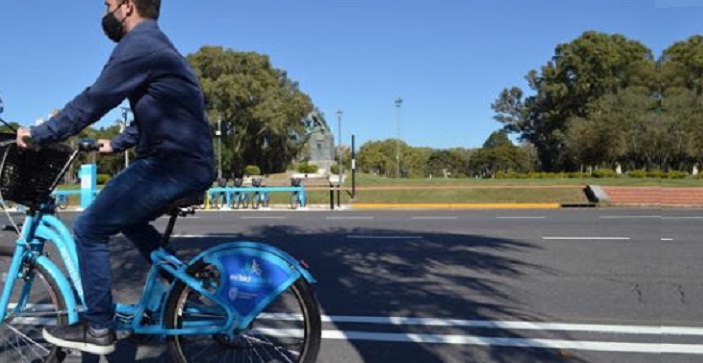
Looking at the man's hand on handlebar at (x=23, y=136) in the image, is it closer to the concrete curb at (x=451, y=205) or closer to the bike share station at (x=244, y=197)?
the concrete curb at (x=451, y=205)

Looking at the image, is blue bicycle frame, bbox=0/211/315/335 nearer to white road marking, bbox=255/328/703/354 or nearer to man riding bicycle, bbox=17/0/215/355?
man riding bicycle, bbox=17/0/215/355

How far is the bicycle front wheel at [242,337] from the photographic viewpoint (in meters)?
3.35

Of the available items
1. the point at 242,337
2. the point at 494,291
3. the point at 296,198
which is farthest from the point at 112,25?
the point at 296,198

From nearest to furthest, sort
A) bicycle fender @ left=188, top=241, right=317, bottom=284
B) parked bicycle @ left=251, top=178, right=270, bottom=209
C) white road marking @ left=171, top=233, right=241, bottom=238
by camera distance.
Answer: bicycle fender @ left=188, top=241, right=317, bottom=284, white road marking @ left=171, top=233, right=241, bottom=238, parked bicycle @ left=251, top=178, right=270, bottom=209

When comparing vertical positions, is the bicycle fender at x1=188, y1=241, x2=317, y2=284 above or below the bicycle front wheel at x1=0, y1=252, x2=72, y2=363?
above

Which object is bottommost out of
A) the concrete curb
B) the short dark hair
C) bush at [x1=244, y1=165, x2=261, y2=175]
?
the concrete curb

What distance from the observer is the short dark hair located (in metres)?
3.35

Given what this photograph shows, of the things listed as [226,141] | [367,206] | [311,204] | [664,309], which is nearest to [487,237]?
[664,309]

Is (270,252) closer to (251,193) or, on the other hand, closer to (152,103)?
(152,103)

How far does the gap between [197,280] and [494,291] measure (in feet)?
13.4

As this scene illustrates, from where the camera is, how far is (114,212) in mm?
3271

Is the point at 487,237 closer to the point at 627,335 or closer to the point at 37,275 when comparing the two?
the point at 627,335

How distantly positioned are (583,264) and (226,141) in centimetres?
5794

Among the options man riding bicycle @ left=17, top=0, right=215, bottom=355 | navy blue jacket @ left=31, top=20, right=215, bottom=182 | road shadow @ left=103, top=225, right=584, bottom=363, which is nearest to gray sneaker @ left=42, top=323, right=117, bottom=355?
man riding bicycle @ left=17, top=0, right=215, bottom=355
